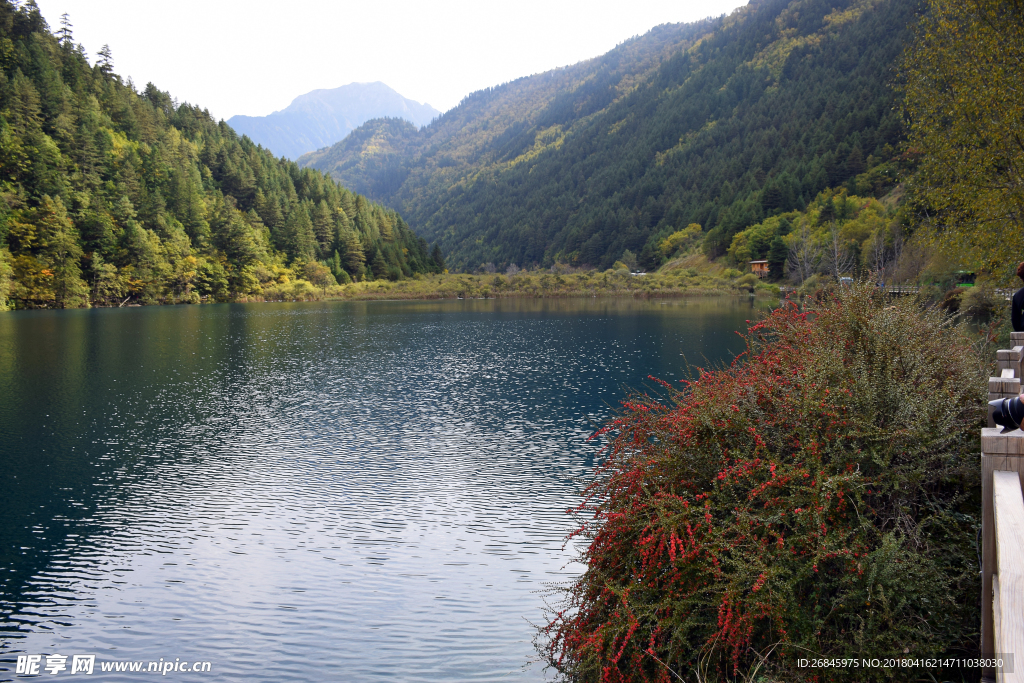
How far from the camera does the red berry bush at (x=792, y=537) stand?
13.3ft

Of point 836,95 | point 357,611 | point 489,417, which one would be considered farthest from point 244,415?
point 836,95

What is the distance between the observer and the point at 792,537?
4.34m

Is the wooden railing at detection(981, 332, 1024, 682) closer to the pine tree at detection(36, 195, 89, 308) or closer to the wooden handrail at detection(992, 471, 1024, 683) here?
the wooden handrail at detection(992, 471, 1024, 683)

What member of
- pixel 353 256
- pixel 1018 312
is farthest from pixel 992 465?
pixel 353 256

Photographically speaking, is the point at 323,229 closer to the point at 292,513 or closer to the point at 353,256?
the point at 353,256

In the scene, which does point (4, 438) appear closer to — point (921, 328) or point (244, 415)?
point (244, 415)

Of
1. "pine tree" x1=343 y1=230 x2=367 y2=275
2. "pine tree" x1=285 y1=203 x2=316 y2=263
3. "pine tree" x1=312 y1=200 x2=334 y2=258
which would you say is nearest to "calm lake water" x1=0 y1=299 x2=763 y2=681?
"pine tree" x1=285 y1=203 x2=316 y2=263

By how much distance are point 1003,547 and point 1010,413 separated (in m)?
0.84

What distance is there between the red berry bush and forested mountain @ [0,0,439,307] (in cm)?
7682

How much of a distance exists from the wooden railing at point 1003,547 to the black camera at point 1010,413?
0.15ft

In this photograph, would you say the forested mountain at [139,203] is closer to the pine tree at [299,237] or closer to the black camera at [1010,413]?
the pine tree at [299,237]

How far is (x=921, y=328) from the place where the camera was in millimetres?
7699

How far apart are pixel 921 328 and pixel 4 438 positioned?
1980 cm

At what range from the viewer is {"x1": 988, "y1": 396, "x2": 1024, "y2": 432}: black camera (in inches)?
112
